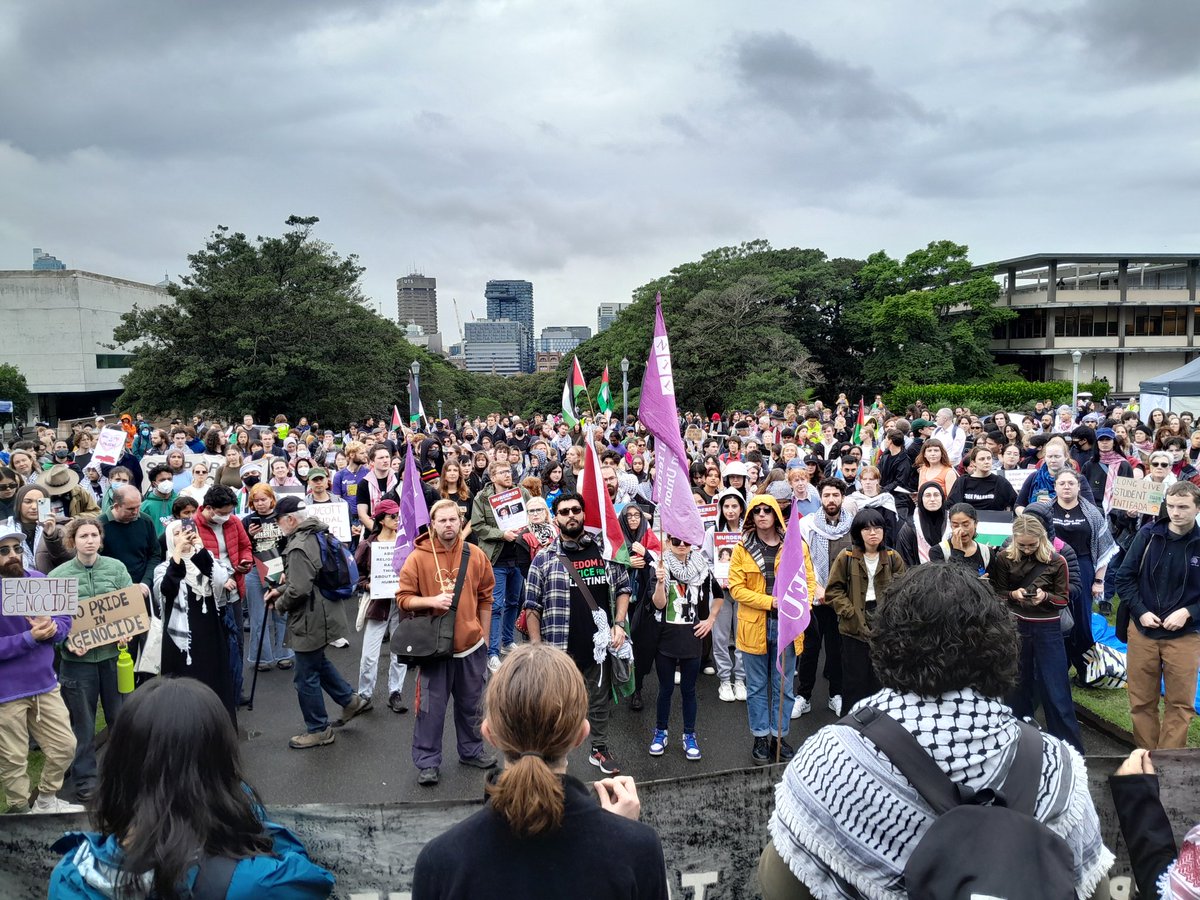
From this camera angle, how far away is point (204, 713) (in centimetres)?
209

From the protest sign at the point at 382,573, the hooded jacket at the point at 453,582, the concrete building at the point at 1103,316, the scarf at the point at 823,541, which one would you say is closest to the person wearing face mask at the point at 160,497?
the protest sign at the point at 382,573

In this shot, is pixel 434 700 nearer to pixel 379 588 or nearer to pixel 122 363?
pixel 379 588

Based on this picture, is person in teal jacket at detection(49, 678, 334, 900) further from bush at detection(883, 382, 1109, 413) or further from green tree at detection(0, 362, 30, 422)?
green tree at detection(0, 362, 30, 422)

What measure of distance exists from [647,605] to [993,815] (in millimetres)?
4478

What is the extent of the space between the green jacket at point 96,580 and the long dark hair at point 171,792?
12.4 ft

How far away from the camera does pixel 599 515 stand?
6.07 metres

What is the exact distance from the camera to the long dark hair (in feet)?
6.38

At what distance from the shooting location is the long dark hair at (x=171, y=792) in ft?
6.38

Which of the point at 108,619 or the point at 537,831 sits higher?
the point at 537,831


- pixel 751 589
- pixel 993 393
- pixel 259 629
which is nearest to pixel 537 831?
pixel 751 589

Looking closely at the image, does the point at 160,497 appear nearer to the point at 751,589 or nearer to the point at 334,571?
the point at 334,571

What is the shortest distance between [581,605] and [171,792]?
3.66 metres

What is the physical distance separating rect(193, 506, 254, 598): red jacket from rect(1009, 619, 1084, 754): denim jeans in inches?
232

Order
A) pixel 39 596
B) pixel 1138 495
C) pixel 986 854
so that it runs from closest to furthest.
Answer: pixel 986 854 < pixel 39 596 < pixel 1138 495
